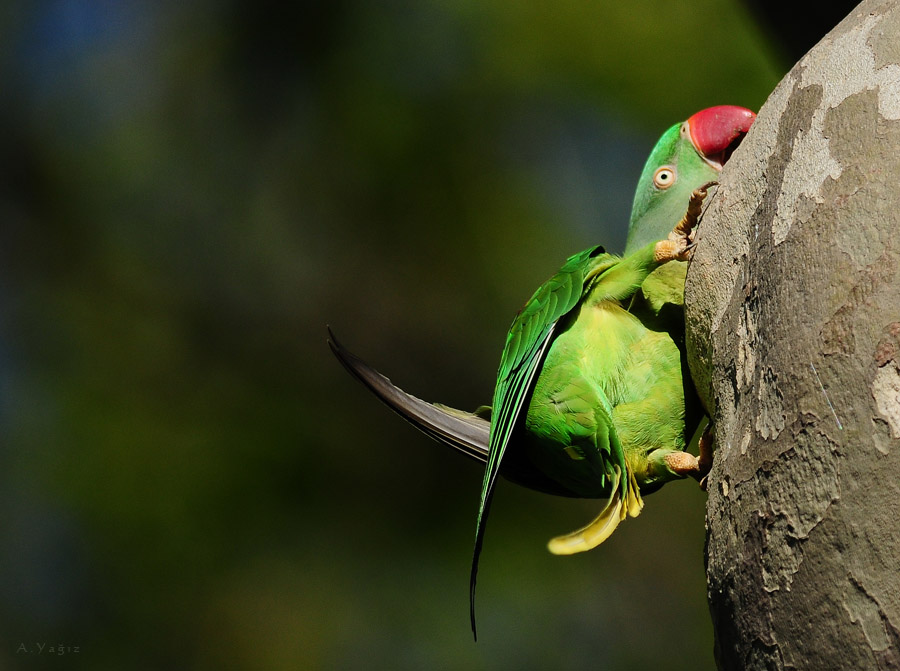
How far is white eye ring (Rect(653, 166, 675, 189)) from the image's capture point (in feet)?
9.00

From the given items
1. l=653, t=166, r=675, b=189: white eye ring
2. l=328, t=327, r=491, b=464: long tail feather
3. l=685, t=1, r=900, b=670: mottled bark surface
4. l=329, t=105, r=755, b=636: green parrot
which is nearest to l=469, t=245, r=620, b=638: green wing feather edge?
l=329, t=105, r=755, b=636: green parrot

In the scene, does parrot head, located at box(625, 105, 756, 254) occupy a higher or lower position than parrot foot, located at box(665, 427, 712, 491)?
higher

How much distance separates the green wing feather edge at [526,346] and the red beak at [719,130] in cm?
44

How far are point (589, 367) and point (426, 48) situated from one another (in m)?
3.48

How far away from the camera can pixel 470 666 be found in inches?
193

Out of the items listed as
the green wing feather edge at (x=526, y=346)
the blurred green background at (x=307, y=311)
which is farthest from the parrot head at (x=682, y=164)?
the blurred green background at (x=307, y=311)

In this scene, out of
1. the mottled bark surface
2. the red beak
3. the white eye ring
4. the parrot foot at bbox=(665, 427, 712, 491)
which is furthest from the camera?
the white eye ring

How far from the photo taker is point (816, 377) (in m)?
1.47

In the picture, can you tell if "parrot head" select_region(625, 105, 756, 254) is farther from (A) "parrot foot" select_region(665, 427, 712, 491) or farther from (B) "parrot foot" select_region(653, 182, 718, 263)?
(A) "parrot foot" select_region(665, 427, 712, 491)

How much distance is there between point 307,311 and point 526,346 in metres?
2.90

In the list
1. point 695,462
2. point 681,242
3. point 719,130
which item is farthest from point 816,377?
point 719,130

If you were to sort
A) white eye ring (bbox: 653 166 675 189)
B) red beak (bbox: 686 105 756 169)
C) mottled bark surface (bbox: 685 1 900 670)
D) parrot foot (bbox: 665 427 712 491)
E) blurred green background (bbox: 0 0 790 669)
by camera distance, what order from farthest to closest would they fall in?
blurred green background (bbox: 0 0 790 669) → white eye ring (bbox: 653 166 675 189) → red beak (bbox: 686 105 756 169) → parrot foot (bbox: 665 427 712 491) → mottled bark surface (bbox: 685 1 900 670)

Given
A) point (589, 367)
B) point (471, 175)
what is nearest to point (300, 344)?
point (471, 175)

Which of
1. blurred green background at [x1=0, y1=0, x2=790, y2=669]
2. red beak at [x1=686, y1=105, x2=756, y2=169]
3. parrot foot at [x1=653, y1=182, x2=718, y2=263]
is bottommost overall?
blurred green background at [x1=0, y1=0, x2=790, y2=669]
